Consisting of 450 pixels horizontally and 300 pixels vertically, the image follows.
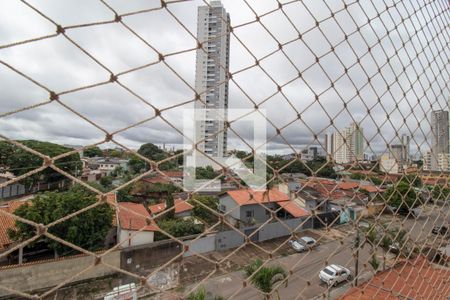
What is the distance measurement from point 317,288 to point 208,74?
4.81m

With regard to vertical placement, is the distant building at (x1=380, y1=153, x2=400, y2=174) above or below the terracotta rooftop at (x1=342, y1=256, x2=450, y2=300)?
above

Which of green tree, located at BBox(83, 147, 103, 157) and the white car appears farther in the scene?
the white car

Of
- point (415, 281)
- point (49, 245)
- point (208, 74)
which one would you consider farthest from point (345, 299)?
point (49, 245)

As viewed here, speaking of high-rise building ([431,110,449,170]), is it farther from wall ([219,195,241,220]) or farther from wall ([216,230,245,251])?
wall ([219,195,241,220])

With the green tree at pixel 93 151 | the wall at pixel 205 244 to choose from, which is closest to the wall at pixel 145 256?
the wall at pixel 205 244

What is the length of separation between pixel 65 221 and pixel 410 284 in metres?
4.56

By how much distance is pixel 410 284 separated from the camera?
1.01 m

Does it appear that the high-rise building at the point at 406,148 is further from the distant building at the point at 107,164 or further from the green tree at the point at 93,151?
the distant building at the point at 107,164

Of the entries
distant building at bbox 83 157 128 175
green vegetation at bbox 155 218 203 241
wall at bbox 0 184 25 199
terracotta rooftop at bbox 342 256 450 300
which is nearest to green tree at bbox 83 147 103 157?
terracotta rooftop at bbox 342 256 450 300

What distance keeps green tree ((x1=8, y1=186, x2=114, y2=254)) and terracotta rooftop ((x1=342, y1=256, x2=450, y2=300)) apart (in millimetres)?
4109

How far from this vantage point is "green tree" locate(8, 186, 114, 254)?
4.07 m

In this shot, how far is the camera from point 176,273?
15.5ft

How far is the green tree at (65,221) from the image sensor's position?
4.07m

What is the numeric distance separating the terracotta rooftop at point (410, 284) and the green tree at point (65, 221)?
4.11 meters
